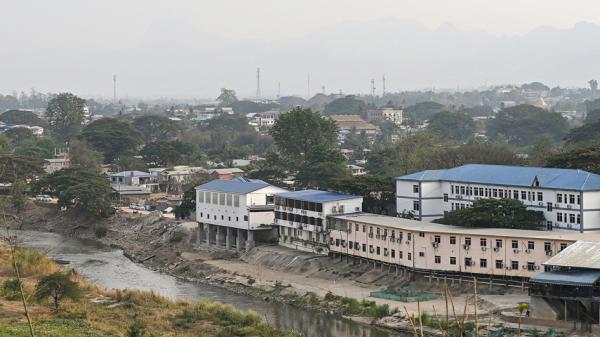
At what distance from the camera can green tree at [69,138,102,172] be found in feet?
227

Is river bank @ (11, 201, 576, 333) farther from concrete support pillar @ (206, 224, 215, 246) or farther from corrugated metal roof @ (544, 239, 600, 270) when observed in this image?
corrugated metal roof @ (544, 239, 600, 270)

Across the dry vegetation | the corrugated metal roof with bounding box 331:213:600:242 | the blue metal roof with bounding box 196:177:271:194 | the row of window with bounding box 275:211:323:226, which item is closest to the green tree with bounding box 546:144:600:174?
the corrugated metal roof with bounding box 331:213:600:242

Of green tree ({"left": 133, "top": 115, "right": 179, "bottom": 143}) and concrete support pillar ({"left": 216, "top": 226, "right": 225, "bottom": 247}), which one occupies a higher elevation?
green tree ({"left": 133, "top": 115, "right": 179, "bottom": 143})

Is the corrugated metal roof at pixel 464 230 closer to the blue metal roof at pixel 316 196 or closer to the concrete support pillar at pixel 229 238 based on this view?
the blue metal roof at pixel 316 196

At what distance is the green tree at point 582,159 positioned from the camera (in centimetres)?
3869

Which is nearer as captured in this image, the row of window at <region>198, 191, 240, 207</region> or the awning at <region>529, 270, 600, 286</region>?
the awning at <region>529, 270, 600, 286</region>

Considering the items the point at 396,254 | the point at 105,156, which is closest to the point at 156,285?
the point at 396,254

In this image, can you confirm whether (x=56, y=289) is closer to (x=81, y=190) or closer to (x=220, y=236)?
(x=220, y=236)

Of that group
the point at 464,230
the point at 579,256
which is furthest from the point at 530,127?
the point at 579,256

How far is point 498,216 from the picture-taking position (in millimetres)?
35094

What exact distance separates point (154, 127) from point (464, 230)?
64.9 metres

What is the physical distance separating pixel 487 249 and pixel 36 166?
39955 mm

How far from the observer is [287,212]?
41469 millimetres

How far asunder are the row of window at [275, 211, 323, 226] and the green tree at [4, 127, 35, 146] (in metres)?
53.5
